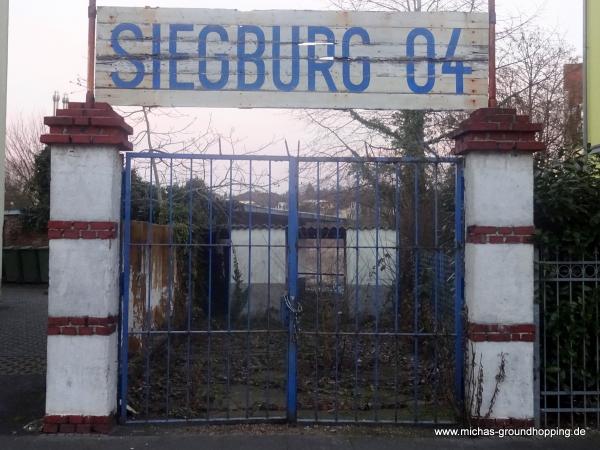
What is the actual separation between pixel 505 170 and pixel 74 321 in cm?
415

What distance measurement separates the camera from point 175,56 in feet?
20.1

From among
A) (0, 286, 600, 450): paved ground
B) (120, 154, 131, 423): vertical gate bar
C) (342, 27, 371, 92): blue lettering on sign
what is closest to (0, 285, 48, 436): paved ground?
(0, 286, 600, 450): paved ground

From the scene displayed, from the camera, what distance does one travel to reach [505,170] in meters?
5.74

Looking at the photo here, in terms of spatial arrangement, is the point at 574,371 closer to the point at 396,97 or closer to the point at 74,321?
the point at 396,97

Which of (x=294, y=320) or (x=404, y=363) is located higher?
(x=294, y=320)

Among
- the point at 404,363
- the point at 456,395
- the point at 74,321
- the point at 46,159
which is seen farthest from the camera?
the point at 46,159

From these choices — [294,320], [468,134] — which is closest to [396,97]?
[468,134]

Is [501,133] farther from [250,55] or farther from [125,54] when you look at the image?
[125,54]

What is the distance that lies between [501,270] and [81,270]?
12.5 ft

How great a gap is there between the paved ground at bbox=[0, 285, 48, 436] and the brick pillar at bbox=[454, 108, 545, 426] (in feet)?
14.1

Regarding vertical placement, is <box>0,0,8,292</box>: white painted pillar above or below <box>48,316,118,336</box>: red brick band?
above

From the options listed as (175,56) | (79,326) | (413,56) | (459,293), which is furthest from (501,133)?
(79,326)

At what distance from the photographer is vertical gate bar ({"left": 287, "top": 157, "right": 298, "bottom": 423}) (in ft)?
19.1

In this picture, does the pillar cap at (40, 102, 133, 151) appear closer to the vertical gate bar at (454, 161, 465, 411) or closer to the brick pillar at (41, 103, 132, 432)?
the brick pillar at (41, 103, 132, 432)
